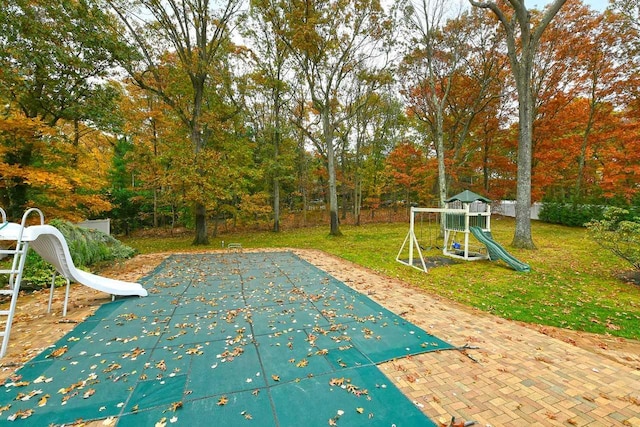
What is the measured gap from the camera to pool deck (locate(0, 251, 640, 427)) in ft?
7.06

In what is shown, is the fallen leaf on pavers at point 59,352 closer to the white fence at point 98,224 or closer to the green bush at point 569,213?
the white fence at point 98,224

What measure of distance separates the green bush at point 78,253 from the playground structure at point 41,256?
168 centimetres

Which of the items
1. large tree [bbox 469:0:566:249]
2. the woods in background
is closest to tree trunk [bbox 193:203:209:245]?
the woods in background

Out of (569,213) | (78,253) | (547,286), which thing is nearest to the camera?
(547,286)

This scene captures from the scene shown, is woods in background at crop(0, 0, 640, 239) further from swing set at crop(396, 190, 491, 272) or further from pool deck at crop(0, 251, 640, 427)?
pool deck at crop(0, 251, 640, 427)

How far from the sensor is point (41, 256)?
3.74 metres

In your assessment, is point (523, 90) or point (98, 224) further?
point (98, 224)

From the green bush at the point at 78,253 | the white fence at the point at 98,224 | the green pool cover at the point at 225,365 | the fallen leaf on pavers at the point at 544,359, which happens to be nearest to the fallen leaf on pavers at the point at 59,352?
the green pool cover at the point at 225,365

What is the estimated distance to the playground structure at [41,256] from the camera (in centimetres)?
289

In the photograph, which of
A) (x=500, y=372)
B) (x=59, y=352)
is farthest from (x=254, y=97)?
(x=500, y=372)

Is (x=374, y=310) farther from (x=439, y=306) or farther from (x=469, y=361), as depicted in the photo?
(x=469, y=361)

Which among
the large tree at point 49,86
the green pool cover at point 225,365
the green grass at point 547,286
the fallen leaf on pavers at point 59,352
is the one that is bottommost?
the green grass at point 547,286

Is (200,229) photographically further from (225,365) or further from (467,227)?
(467,227)

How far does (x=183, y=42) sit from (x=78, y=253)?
9.32 m
